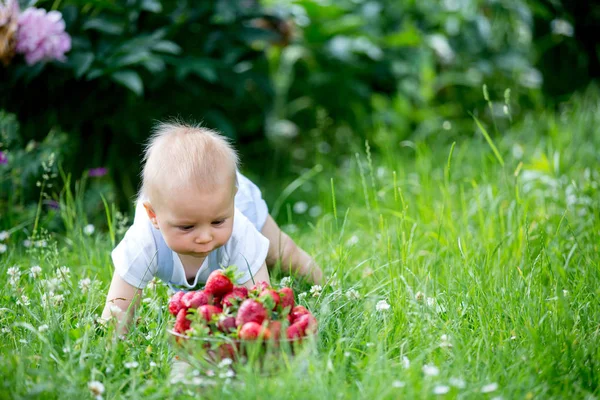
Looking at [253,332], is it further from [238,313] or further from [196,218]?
[196,218]

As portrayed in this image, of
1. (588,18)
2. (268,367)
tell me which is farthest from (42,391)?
(588,18)

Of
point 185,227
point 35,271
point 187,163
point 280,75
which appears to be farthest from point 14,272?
point 280,75

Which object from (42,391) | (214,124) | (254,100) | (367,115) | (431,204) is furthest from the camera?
(367,115)

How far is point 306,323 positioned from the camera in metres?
1.75

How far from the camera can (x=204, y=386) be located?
166 centimetres

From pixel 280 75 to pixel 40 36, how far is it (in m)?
2.02

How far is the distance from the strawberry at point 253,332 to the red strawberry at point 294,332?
0.07 m

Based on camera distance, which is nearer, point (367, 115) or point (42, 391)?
point (42, 391)

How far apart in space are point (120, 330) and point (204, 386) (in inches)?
16.0

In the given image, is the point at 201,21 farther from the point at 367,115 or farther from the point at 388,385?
the point at 388,385

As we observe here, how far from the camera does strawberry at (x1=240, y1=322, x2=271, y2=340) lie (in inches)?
65.5

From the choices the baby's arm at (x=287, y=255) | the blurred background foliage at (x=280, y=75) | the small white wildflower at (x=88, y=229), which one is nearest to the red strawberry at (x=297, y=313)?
the baby's arm at (x=287, y=255)

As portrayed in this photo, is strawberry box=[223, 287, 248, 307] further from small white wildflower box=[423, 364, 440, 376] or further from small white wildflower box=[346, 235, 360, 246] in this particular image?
small white wildflower box=[346, 235, 360, 246]

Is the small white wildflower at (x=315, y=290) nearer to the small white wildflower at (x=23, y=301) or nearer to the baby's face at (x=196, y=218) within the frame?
the baby's face at (x=196, y=218)
